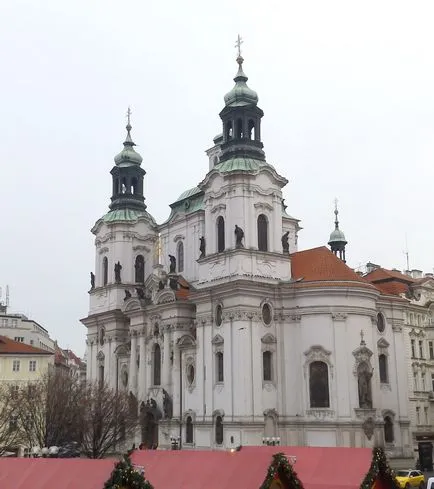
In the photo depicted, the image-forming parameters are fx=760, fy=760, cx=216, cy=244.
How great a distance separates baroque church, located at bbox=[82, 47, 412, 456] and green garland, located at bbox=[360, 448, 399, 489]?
29.6 metres

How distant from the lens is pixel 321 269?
5362 cm

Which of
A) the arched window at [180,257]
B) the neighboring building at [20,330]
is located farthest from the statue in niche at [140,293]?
the neighboring building at [20,330]

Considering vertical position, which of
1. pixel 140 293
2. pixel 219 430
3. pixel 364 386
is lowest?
pixel 219 430

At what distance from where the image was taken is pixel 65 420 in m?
45.6

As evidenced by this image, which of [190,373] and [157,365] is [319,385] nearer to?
[190,373]

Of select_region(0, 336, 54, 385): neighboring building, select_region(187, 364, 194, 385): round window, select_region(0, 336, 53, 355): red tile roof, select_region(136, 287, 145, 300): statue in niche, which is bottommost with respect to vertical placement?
select_region(187, 364, 194, 385): round window

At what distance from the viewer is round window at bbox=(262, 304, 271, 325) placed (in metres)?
52.3

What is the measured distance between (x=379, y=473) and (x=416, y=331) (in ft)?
140

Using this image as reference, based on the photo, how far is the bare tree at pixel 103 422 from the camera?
4700cm

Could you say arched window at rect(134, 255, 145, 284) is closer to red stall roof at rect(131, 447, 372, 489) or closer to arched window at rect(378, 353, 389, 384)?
arched window at rect(378, 353, 389, 384)

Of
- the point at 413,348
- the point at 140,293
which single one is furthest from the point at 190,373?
the point at 413,348

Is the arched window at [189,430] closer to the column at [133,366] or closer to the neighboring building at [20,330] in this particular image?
the column at [133,366]

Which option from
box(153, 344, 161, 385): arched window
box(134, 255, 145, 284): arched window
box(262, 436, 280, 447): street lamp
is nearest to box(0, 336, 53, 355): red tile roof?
box(134, 255, 145, 284): arched window

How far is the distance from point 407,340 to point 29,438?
1177 inches
